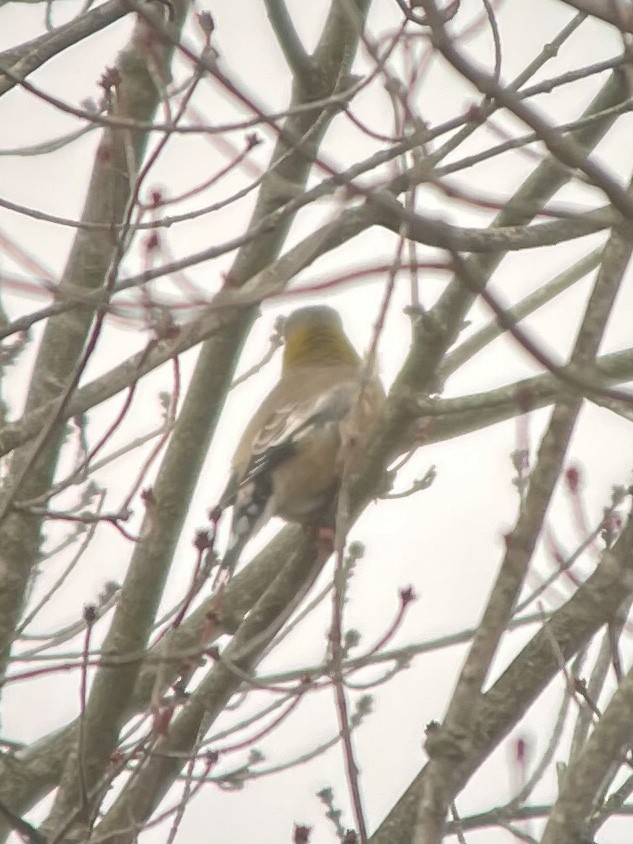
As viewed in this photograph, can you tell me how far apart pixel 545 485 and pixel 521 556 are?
14cm

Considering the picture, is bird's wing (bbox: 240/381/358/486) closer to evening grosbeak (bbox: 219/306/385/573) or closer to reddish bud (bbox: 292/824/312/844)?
evening grosbeak (bbox: 219/306/385/573)

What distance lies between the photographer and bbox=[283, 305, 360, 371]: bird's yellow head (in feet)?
21.3

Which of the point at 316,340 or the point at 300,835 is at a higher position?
the point at 316,340

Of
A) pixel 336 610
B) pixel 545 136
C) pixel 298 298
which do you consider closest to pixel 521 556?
pixel 336 610

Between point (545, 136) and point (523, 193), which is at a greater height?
point (523, 193)

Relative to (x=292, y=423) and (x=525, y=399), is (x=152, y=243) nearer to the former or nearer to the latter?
(x=525, y=399)

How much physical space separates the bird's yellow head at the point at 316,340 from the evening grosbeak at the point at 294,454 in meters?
0.41

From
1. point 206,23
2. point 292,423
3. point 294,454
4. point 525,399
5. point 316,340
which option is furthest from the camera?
point 316,340

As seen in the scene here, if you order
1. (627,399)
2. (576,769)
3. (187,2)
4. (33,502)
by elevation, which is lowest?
(576,769)

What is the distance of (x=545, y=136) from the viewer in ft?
6.84

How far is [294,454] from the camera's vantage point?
17.7 feet

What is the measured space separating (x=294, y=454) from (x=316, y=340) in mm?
1319

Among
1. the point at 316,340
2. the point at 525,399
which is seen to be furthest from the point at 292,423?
the point at 525,399

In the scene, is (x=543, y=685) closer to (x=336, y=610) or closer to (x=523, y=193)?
(x=336, y=610)
